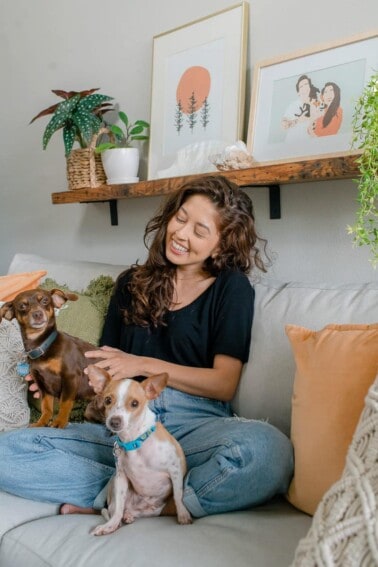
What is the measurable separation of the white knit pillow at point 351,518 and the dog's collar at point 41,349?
3.40 feet

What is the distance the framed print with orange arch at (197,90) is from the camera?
7.47 feet

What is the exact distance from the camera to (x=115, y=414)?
1313mm

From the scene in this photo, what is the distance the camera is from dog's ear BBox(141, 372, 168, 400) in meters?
1.37

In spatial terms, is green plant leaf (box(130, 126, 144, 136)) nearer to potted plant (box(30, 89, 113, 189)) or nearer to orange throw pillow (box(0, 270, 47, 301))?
potted plant (box(30, 89, 113, 189))

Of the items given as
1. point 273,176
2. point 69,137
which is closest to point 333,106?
point 273,176

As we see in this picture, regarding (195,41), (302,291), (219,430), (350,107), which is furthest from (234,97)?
(219,430)

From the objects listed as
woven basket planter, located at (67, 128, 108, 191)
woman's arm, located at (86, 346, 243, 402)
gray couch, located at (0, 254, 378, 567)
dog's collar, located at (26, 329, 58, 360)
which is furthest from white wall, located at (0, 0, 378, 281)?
dog's collar, located at (26, 329, 58, 360)

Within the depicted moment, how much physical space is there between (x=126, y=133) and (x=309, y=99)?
1008mm

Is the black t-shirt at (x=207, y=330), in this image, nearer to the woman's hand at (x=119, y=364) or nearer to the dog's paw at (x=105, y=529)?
the woman's hand at (x=119, y=364)

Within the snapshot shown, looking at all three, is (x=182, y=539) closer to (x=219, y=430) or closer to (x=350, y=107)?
(x=219, y=430)

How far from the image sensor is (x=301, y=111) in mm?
→ 2070

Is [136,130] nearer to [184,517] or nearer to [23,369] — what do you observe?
[23,369]

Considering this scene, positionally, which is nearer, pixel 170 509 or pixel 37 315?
pixel 170 509

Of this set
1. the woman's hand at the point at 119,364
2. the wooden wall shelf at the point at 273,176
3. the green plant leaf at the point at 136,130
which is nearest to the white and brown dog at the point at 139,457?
the woman's hand at the point at 119,364
